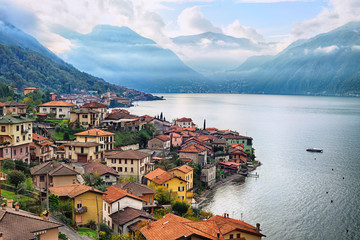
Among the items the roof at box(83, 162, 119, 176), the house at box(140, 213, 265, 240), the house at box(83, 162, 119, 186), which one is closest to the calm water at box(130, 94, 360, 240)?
the house at box(140, 213, 265, 240)

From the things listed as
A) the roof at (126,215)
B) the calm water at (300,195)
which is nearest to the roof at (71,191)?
the roof at (126,215)

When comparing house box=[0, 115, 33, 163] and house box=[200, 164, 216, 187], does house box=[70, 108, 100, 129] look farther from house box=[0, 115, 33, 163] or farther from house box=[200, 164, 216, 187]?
house box=[200, 164, 216, 187]

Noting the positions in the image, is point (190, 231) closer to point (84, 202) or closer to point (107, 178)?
point (84, 202)

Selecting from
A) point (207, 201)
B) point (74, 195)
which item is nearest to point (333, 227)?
point (207, 201)

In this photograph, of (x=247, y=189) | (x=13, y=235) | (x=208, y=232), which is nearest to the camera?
(x=13, y=235)

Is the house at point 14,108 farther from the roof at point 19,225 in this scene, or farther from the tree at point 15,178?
the roof at point 19,225

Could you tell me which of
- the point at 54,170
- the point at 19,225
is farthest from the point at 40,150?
the point at 19,225

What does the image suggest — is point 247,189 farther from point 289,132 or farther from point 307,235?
point 289,132
